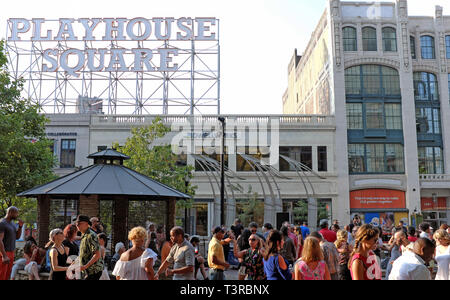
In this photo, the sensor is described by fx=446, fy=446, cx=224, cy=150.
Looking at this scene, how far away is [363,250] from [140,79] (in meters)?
37.0

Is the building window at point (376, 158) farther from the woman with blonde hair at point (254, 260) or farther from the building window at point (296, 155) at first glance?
the woman with blonde hair at point (254, 260)

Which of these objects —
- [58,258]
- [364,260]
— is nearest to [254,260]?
→ [364,260]

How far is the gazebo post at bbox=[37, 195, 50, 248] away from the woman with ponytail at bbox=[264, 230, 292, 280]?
10.8m

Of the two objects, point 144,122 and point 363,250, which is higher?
point 144,122

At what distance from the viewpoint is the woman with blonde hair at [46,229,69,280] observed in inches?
316

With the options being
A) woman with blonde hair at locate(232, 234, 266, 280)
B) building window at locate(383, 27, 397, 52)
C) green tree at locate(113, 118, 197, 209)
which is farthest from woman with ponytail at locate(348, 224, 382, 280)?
building window at locate(383, 27, 397, 52)

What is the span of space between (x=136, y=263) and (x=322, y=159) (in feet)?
108

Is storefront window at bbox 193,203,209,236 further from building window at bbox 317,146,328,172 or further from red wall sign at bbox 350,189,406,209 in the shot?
red wall sign at bbox 350,189,406,209

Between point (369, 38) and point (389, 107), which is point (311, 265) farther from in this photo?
point (369, 38)

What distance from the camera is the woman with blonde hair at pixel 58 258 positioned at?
26.3 feet

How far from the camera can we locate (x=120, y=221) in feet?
50.8

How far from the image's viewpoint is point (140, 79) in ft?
133
